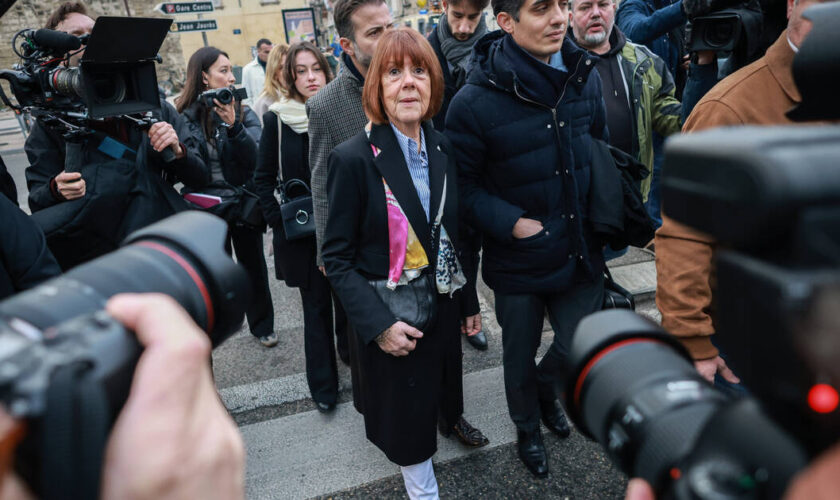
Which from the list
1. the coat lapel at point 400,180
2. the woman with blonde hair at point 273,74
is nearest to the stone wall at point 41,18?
the woman with blonde hair at point 273,74

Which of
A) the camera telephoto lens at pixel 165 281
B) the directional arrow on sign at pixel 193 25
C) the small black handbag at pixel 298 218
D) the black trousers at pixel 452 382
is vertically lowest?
the black trousers at pixel 452 382

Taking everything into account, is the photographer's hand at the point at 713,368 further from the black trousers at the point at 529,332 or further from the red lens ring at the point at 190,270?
the red lens ring at the point at 190,270

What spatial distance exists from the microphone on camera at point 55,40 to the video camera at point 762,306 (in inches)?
94.6

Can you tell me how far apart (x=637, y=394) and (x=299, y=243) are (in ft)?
7.63

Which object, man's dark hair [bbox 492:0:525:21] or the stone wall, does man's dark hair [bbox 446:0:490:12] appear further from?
the stone wall

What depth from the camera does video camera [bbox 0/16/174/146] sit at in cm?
209

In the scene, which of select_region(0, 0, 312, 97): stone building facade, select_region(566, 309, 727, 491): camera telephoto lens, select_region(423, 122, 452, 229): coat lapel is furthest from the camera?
select_region(0, 0, 312, 97): stone building facade

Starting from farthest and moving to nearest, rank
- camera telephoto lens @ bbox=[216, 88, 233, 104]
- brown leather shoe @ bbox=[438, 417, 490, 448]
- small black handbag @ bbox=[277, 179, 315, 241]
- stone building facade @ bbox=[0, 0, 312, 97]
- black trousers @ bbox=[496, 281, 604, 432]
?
stone building facade @ bbox=[0, 0, 312, 97] → camera telephoto lens @ bbox=[216, 88, 233, 104] → small black handbag @ bbox=[277, 179, 315, 241] → brown leather shoe @ bbox=[438, 417, 490, 448] → black trousers @ bbox=[496, 281, 604, 432]

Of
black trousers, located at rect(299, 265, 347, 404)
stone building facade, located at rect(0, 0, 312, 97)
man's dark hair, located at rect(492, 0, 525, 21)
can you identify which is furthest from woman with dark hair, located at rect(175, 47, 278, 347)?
stone building facade, located at rect(0, 0, 312, 97)

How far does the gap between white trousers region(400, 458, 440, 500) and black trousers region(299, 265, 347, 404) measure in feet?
3.06

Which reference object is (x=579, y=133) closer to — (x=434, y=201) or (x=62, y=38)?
(x=434, y=201)

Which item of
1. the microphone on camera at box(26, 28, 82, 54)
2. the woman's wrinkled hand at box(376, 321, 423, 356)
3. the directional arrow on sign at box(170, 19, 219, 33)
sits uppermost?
the directional arrow on sign at box(170, 19, 219, 33)

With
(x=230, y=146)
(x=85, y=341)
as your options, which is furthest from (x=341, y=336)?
(x=85, y=341)

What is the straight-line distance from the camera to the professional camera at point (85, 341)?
477 millimetres
